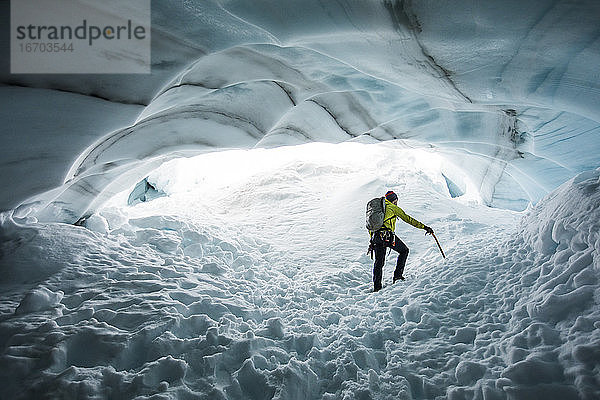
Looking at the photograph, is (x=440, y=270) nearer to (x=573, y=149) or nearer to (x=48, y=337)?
(x=573, y=149)

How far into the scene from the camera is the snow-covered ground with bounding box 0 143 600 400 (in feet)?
7.39

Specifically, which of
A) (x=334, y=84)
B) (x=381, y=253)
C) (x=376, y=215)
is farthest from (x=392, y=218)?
(x=334, y=84)

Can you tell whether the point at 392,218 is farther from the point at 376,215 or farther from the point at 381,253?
the point at 381,253

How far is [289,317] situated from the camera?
11.5ft

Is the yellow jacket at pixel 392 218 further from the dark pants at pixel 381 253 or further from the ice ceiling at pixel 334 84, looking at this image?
the ice ceiling at pixel 334 84

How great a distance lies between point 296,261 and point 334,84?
3164 mm

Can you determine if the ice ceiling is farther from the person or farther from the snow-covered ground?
the person

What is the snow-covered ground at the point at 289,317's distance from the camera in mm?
2254

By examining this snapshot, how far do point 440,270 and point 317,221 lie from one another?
497 centimetres

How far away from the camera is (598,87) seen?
2945 mm

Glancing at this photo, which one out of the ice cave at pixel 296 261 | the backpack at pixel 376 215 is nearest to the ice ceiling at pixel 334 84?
the ice cave at pixel 296 261

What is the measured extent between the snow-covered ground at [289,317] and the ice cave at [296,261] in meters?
0.02

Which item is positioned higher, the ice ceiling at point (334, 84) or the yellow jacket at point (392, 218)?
the ice ceiling at point (334, 84)

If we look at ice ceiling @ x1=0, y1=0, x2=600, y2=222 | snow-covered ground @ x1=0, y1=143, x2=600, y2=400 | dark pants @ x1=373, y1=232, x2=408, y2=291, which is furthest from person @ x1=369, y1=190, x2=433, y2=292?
ice ceiling @ x1=0, y1=0, x2=600, y2=222
